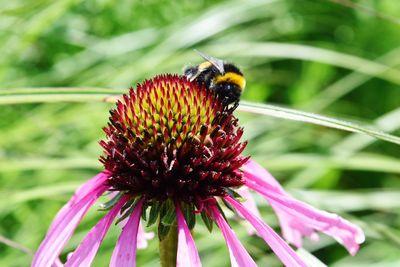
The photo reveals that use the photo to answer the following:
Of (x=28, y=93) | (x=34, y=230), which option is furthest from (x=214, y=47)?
(x=28, y=93)

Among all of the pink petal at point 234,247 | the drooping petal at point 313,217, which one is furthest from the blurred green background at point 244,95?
the pink petal at point 234,247

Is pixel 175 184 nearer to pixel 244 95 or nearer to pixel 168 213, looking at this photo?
pixel 168 213

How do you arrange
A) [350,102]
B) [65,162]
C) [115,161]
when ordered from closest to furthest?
[115,161]
[65,162]
[350,102]

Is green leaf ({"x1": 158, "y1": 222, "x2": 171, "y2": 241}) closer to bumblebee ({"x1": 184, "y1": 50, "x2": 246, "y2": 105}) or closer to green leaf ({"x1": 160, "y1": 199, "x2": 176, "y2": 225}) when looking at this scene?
green leaf ({"x1": 160, "y1": 199, "x2": 176, "y2": 225})

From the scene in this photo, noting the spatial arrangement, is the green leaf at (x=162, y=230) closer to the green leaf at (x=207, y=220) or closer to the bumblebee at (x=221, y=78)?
the green leaf at (x=207, y=220)

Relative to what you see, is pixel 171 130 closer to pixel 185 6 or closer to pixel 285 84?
pixel 285 84

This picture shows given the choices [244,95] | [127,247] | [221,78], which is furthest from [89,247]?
[244,95]
